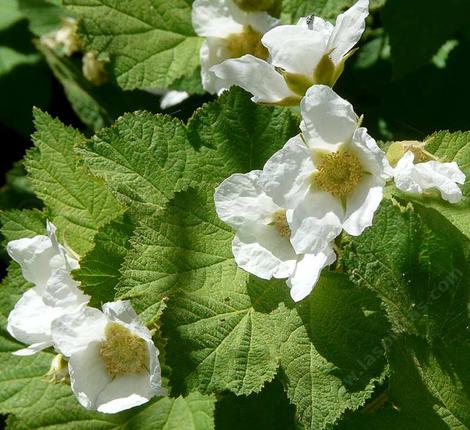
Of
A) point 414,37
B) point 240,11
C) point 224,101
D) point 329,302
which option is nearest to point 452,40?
point 414,37

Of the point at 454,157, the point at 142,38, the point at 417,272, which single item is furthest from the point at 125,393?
the point at 142,38

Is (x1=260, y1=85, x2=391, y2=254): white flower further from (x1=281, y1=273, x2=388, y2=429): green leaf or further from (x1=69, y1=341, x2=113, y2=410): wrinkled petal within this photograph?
(x1=69, y1=341, x2=113, y2=410): wrinkled petal

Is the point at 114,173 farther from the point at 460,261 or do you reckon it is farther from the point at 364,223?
the point at 460,261

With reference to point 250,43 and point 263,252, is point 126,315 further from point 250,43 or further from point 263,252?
point 250,43

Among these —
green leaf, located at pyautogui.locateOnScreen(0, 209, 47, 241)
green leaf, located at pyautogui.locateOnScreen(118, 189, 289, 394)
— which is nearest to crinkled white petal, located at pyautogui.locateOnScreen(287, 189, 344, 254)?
green leaf, located at pyautogui.locateOnScreen(118, 189, 289, 394)

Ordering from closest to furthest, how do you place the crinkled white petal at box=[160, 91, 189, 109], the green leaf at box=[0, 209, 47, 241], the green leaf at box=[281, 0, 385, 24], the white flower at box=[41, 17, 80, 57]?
the green leaf at box=[0, 209, 47, 241] → the green leaf at box=[281, 0, 385, 24] → the crinkled white petal at box=[160, 91, 189, 109] → the white flower at box=[41, 17, 80, 57]
